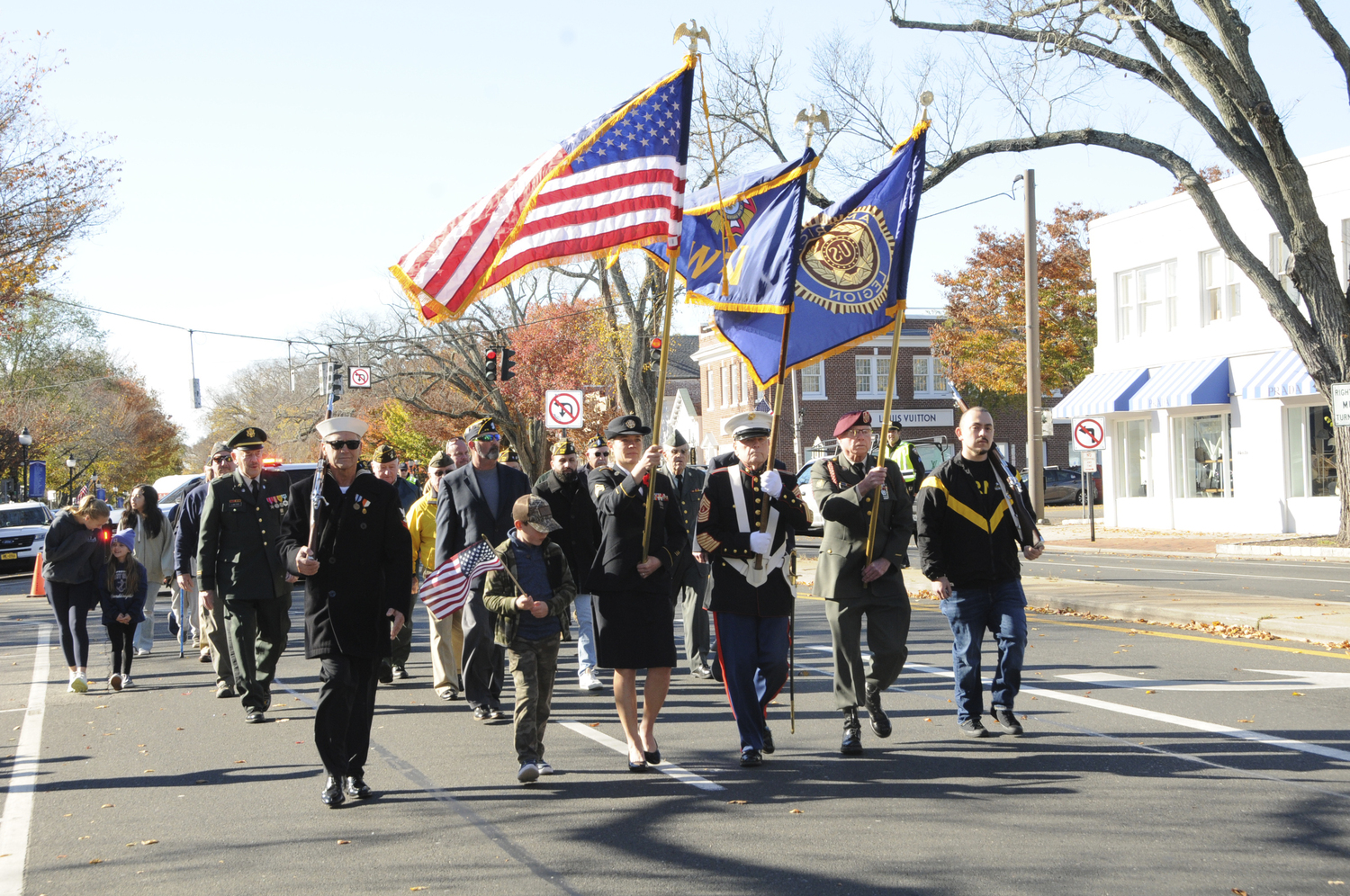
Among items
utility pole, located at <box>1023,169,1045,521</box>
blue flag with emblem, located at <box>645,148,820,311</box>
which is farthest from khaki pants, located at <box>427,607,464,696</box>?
utility pole, located at <box>1023,169,1045,521</box>

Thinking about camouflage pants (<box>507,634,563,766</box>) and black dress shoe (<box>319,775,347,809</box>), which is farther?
camouflage pants (<box>507,634,563,766</box>)

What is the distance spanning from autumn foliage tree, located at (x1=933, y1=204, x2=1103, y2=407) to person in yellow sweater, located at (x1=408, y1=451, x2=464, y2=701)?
4033cm

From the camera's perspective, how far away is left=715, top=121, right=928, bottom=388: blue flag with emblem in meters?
8.80

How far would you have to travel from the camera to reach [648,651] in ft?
22.8

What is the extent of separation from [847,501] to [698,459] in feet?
194

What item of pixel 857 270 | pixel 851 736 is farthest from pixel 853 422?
pixel 851 736

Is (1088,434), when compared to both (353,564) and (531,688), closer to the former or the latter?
(531,688)

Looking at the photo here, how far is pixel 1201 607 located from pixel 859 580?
6.89 metres

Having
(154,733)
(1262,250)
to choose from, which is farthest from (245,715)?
(1262,250)

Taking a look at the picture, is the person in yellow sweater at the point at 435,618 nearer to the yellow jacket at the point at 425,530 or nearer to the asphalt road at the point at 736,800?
the yellow jacket at the point at 425,530

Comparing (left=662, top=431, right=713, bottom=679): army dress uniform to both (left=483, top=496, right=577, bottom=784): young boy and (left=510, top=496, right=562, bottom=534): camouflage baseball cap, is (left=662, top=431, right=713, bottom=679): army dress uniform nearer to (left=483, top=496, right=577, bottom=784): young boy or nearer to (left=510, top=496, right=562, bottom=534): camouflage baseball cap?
(left=483, top=496, right=577, bottom=784): young boy

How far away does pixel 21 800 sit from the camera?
7.11 meters

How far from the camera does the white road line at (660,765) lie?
6.69 m

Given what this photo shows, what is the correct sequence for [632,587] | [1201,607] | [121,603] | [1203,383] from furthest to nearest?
[1203,383]
[1201,607]
[121,603]
[632,587]
